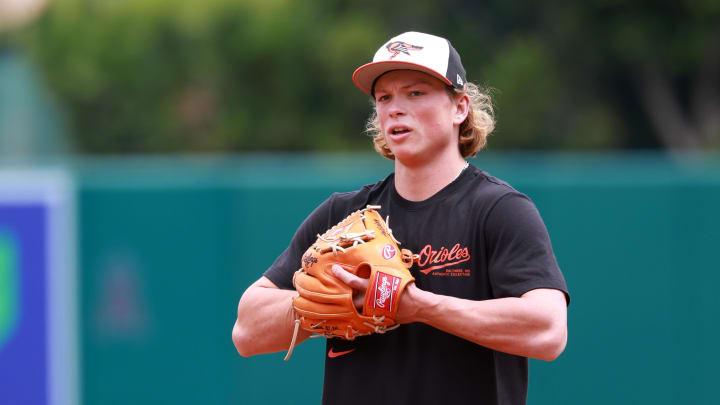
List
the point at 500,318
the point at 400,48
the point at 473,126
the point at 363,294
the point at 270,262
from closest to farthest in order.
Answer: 1. the point at 500,318
2. the point at 363,294
3. the point at 400,48
4. the point at 473,126
5. the point at 270,262

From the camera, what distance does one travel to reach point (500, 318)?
7.41 ft

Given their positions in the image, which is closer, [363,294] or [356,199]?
[363,294]

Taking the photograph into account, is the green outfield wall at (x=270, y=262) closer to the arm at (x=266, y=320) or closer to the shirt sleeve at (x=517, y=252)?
the arm at (x=266, y=320)

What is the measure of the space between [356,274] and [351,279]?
0.23 feet

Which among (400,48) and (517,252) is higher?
(400,48)

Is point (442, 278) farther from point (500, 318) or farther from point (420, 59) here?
point (420, 59)

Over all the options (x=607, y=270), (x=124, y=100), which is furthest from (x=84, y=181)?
(x=124, y=100)

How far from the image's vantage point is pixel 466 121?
105 inches

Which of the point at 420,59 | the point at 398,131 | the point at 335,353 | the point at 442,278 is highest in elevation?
the point at 420,59

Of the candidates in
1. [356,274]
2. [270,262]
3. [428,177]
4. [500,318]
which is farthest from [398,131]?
[270,262]

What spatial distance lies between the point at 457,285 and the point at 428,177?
32cm

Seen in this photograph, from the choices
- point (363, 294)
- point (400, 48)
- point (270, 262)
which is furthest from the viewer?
point (270, 262)

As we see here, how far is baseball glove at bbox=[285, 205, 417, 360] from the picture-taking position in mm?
2287

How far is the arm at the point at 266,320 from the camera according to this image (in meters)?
2.58
